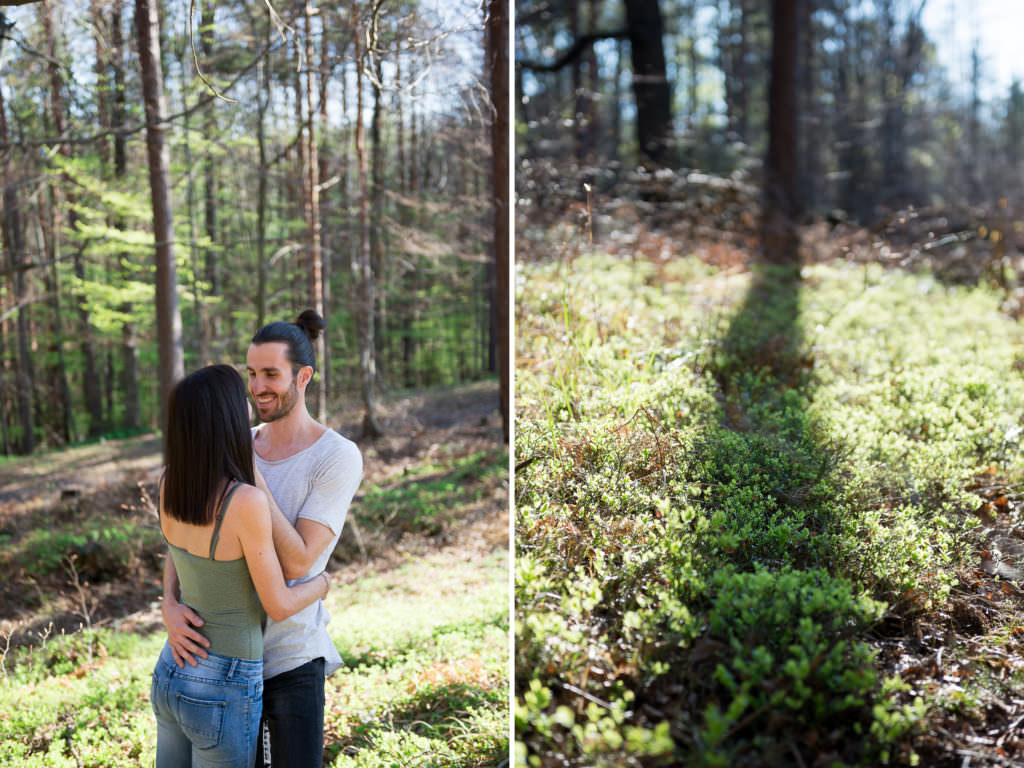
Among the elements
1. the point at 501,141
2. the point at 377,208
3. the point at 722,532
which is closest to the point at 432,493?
the point at 501,141

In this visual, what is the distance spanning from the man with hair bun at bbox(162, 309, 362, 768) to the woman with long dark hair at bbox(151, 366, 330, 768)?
0.08 meters

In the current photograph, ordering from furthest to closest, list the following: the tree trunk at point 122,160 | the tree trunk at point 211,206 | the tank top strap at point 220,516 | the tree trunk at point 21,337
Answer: the tree trunk at point 21,337 < the tree trunk at point 211,206 < the tree trunk at point 122,160 < the tank top strap at point 220,516

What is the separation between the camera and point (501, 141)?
31.0 feet

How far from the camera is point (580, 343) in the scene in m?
3.74

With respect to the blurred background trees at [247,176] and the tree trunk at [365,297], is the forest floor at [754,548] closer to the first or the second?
the blurred background trees at [247,176]

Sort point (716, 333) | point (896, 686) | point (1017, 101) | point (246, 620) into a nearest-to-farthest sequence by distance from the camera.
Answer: point (896, 686) → point (246, 620) → point (716, 333) → point (1017, 101)

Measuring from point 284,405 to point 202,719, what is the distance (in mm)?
1099

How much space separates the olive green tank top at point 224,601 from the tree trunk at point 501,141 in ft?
12.3

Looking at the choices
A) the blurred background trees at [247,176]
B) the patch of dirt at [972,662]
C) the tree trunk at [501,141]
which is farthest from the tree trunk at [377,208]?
the patch of dirt at [972,662]

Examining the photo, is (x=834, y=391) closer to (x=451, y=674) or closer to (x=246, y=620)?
(x=451, y=674)

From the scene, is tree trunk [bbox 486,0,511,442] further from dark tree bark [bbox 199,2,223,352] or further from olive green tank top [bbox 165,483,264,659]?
dark tree bark [bbox 199,2,223,352]

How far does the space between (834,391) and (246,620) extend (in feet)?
11.4

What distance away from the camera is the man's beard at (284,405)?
2.84 meters

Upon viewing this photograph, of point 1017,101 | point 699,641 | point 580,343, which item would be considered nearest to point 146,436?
point 580,343
